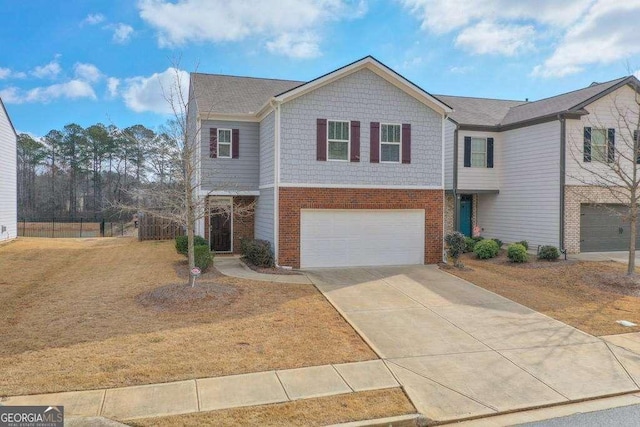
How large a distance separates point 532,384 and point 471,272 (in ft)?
27.1

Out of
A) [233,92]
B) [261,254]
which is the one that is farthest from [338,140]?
[233,92]

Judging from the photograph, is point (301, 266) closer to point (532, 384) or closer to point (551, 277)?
point (551, 277)

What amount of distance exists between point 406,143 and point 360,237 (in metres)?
3.80

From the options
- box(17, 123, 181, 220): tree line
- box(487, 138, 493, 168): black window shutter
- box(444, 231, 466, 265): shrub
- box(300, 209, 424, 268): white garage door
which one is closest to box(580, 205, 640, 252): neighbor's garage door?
box(487, 138, 493, 168): black window shutter

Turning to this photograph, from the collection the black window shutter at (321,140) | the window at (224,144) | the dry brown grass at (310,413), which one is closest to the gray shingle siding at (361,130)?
the black window shutter at (321,140)

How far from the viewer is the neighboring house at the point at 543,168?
680 inches

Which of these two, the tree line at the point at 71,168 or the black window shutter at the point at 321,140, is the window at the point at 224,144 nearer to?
the black window shutter at the point at 321,140

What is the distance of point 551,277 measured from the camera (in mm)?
13570

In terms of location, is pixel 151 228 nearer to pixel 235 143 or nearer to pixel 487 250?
pixel 235 143

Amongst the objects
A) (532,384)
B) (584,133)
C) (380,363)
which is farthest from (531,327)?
(584,133)

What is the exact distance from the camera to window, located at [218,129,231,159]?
16.8m

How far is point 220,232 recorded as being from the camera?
17.7 m

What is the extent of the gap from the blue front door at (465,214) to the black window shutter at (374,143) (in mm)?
8794

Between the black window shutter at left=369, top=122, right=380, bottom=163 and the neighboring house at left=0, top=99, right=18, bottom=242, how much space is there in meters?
18.3
